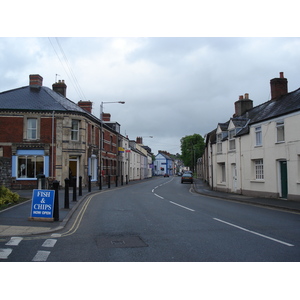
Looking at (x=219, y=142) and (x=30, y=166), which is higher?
(x=219, y=142)

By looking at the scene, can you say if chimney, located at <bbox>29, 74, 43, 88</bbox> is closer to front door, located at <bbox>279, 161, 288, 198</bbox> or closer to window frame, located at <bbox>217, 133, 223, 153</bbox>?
window frame, located at <bbox>217, 133, 223, 153</bbox>

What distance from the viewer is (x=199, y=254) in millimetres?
6395

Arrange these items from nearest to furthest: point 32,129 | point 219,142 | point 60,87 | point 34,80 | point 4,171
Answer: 1. point 4,171
2. point 32,129
3. point 219,142
4. point 34,80
5. point 60,87

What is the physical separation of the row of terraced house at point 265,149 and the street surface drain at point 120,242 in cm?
1265

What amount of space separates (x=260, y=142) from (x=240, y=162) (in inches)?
107

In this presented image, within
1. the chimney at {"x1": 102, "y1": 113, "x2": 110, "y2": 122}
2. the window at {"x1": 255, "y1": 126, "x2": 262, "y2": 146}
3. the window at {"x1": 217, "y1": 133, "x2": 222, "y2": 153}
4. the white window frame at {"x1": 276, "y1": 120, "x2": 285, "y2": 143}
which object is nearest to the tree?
the chimney at {"x1": 102, "y1": 113, "x2": 110, "y2": 122}

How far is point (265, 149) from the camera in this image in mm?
20484

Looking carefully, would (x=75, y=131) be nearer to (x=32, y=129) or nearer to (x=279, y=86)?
(x=32, y=129)

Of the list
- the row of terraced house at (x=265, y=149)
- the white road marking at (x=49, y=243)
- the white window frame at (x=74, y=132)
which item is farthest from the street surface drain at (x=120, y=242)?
the white window frame at (x=74, y=132)

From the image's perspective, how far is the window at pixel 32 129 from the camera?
2817 centimetres

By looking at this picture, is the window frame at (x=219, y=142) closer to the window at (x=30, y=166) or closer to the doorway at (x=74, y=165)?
the doorway at (x=74, y=165)

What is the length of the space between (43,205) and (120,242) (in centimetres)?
421

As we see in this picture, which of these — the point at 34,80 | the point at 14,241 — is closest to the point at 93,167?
the point at 34,80

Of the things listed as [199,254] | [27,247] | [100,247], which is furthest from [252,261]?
[27,247]
